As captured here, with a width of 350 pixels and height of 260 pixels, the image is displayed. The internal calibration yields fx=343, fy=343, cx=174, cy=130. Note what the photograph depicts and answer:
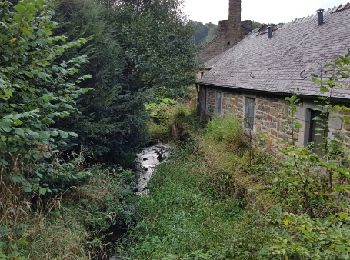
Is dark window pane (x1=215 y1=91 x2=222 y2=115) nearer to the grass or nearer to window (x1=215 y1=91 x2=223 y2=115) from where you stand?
window (x1=215 y1=91 x2=223 y2=115)

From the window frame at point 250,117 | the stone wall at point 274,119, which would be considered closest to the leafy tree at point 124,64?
the stone wall at point 274,119

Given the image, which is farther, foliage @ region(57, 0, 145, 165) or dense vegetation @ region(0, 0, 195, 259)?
foliage @ region(57, 0, 145, 165)

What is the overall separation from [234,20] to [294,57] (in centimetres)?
1349

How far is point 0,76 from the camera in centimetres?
367

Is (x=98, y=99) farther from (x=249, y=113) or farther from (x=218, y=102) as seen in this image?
(x=218, y=102)

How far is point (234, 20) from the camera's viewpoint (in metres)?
23.4

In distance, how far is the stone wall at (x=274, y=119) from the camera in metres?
6.97

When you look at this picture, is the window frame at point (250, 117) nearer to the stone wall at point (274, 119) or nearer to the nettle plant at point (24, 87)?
the stone wall at point (274, 119)

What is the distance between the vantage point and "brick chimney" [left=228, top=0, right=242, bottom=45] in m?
22.7

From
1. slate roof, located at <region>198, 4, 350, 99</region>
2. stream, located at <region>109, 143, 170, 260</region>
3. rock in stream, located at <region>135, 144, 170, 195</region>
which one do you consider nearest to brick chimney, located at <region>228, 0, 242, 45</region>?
slate roof, located at <region>198, 4, 350, 99</region>

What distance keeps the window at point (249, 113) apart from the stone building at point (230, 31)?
10.0m

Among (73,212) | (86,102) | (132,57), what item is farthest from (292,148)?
(132,57)

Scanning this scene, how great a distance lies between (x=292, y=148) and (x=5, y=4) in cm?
431

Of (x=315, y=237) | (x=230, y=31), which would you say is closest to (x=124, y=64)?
(x=315, y=237)
